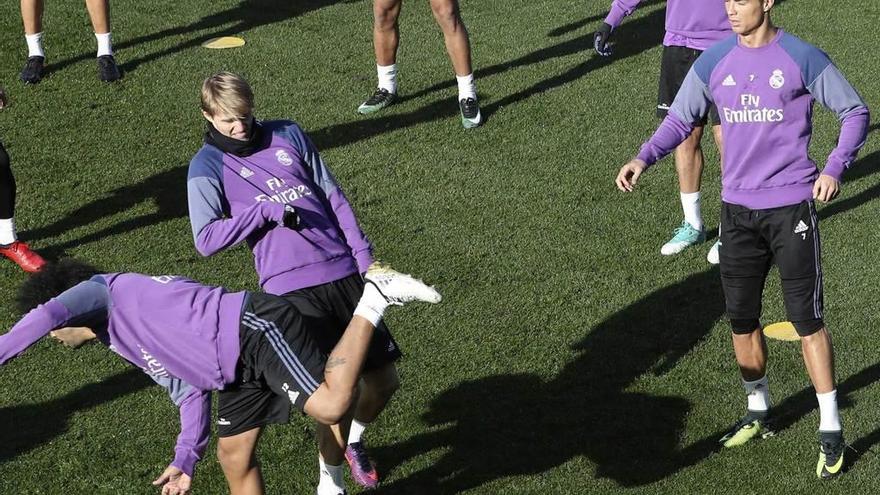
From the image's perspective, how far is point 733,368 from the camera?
717cm

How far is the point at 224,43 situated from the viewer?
12586 millimetres

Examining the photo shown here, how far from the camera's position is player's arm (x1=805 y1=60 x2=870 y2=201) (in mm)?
5820

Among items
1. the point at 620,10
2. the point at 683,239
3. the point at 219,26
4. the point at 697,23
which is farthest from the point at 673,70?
the point at 219,26

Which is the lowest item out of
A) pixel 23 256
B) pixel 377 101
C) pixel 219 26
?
pixel 219 26

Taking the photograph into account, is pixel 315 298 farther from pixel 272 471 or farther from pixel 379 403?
pixel 272 471

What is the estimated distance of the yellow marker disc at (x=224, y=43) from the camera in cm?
1253

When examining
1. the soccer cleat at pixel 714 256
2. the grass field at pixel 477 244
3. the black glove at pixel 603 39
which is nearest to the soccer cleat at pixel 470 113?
the grass field at pixel 477 244

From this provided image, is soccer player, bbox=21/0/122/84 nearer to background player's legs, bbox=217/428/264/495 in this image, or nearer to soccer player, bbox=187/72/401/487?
soccer player, bbox=187/72/401/487

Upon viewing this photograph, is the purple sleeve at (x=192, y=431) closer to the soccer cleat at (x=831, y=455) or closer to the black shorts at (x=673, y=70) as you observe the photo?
the soccer cleat at (x=831, y=455)

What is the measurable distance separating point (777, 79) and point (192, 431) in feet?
10.1

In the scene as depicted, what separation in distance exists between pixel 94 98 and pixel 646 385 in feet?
21.1

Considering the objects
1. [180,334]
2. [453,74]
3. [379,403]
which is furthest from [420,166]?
[180,334]

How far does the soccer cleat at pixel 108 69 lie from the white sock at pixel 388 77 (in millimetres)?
2542

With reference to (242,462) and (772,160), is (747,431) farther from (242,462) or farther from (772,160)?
(242,462)
